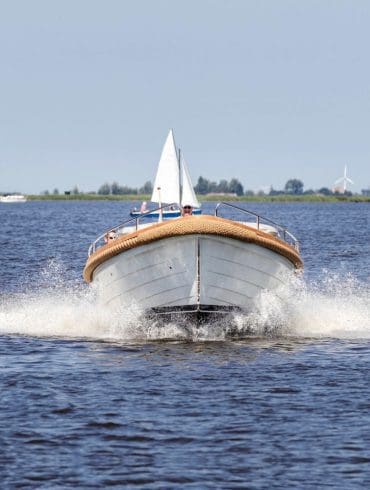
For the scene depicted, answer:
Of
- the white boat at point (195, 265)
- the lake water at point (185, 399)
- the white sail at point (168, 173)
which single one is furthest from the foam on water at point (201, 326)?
the white sail at point (168, 173)

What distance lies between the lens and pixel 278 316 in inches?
845

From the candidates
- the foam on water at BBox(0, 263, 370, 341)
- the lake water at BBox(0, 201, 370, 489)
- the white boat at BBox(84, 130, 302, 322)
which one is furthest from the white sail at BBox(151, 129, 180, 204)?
the white boat at BBox(84, 130, 302, 322)

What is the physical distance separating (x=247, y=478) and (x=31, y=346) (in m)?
9.08

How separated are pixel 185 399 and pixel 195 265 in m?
4.80

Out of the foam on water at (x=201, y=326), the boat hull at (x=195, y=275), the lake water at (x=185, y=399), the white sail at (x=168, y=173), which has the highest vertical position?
the white sail at (x=168, y=173)

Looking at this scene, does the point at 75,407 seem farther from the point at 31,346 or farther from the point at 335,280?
the point at 335,280

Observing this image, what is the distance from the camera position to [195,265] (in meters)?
19.9

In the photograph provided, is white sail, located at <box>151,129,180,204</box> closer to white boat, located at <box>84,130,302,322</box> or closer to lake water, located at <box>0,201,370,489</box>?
lake water, located at <box>0,201,370,489</box>

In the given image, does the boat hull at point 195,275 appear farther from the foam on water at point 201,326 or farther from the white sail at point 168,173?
the white sail at point 168,173

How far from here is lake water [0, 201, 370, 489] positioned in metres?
12.3

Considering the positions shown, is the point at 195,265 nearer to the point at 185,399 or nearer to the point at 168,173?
the point at 185,399

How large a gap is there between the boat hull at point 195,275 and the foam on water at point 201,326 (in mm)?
344

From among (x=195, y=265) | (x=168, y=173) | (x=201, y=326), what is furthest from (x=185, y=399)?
(x=168, y=173)

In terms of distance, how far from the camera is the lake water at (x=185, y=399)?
40.3 ft
